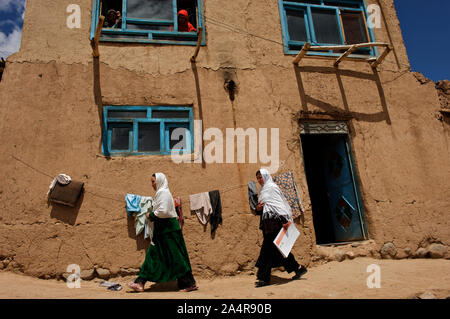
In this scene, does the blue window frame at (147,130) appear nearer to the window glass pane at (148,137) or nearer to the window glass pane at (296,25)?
the window glass pane at (148,137)

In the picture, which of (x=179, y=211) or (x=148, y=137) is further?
(x=148, y=137)

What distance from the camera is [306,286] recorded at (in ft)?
12.1

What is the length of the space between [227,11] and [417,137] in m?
4.20

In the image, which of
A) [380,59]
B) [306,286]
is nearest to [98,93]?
[306,286]

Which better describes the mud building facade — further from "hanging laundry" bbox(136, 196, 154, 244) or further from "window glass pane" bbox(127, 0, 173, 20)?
"hanging laundry" bbox(136, 196, 154, 244)

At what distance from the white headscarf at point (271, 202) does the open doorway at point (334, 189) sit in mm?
2020

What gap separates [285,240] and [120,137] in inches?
116

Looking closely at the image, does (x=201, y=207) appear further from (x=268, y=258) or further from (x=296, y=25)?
(x=296, y=25)

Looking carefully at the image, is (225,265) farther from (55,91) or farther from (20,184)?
(55,91)

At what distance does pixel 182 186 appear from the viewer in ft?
15.7

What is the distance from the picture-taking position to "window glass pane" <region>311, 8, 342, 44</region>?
630 centimetres

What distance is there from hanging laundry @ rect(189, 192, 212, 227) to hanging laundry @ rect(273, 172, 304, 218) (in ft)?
3.85

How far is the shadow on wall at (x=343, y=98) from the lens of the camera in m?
5.62

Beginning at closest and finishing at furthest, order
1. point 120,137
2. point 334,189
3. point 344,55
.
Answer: point 120,137
point 344,55
point 334,189
